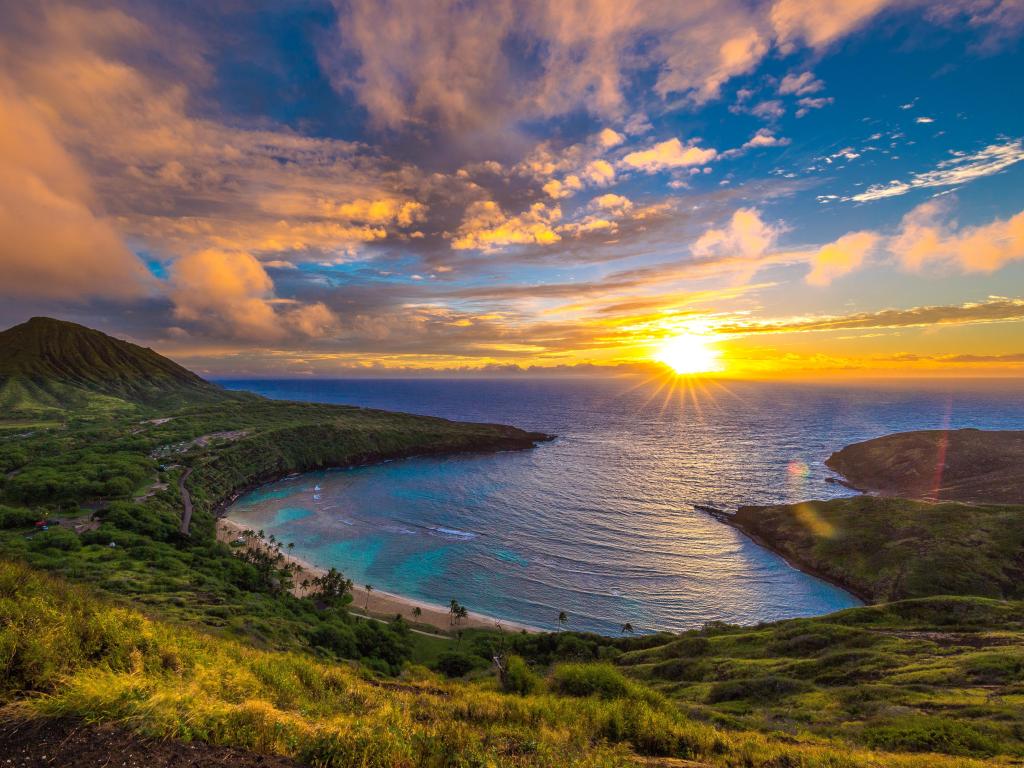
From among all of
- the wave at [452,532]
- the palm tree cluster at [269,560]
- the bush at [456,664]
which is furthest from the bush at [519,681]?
the wave at [452,532]

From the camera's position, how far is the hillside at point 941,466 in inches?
3750

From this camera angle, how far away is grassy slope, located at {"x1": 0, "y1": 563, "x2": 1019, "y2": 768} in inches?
378

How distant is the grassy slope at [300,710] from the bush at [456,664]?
73.9ft

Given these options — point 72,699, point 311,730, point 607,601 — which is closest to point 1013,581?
point 607,601

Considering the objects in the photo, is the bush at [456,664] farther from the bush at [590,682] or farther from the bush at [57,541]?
the bush at [57,541]

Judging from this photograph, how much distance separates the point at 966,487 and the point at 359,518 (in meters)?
144

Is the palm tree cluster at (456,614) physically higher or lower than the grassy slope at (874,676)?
lower

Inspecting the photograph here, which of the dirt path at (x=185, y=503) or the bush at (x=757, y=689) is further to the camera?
the dirt path at (x=185, y=503)

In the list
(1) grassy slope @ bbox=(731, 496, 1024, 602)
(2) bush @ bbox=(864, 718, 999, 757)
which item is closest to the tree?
(2) bush @ bbox=(864, 718, 999, 757)

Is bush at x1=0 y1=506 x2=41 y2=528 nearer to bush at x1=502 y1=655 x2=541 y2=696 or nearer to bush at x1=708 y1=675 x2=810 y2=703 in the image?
bush at x1=502 y1=655 x2=541 y2=696

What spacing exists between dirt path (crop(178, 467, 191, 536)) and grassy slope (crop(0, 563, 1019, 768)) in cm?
6778

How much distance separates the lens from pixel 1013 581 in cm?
5362

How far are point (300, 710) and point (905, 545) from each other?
3365 inches

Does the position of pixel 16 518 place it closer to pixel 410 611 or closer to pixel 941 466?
pixel 410 611
